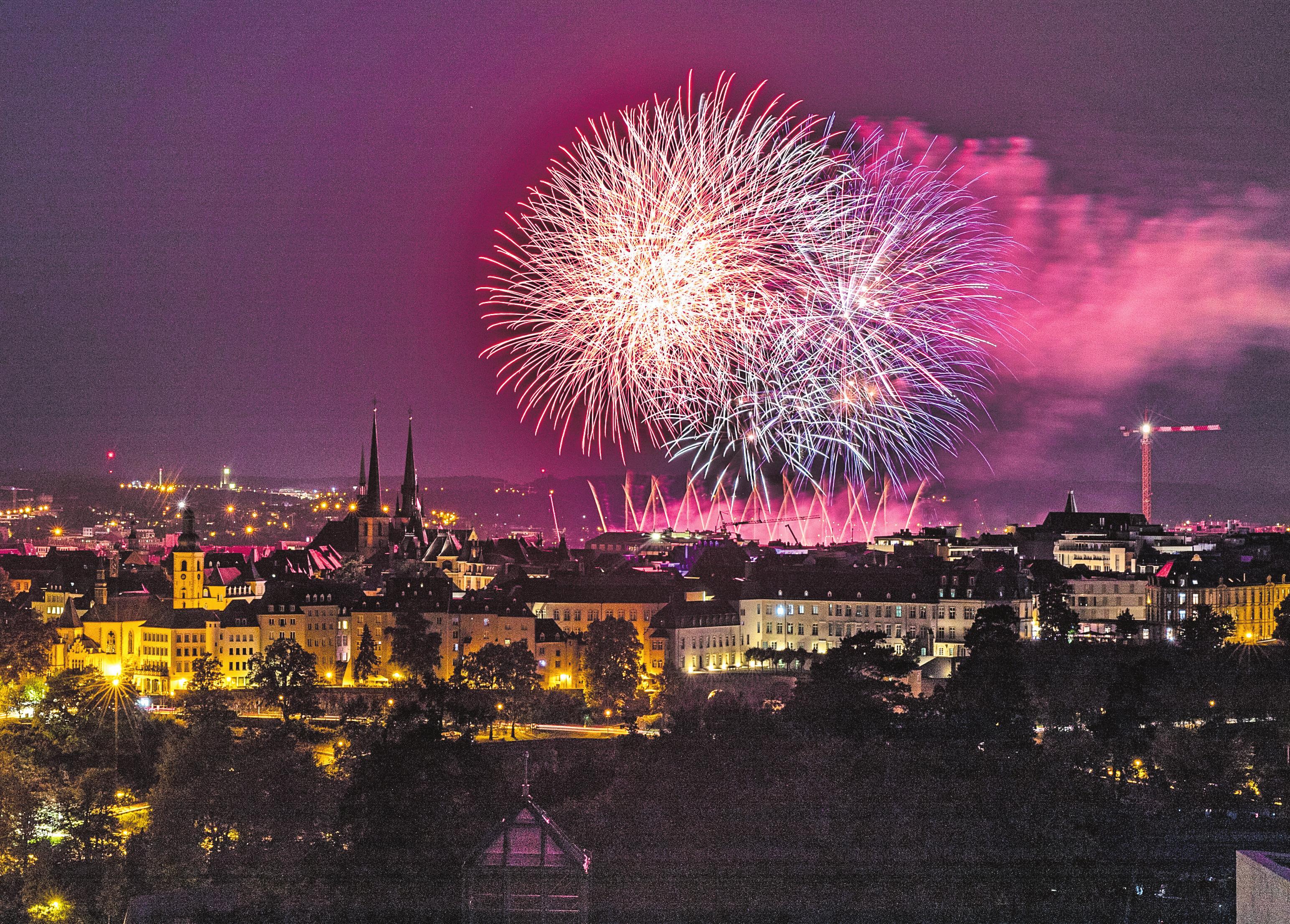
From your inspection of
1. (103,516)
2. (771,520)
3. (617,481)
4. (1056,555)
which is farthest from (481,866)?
(103,516)

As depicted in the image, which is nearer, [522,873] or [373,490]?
[522,873]

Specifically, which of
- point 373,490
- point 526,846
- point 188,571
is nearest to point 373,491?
point 373,490

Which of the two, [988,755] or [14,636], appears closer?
[988,755]

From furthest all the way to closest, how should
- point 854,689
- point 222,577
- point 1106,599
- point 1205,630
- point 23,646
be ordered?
point 222,577 → point 1106,599 → point 23,646 → point 1205,630 → point 854,689

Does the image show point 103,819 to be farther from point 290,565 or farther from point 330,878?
point 290,565

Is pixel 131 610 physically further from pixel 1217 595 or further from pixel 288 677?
pixel 1217 595

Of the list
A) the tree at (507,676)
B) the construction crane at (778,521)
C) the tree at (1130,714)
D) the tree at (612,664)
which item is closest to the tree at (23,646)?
the tree at (507,676)

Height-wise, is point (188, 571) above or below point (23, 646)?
above
